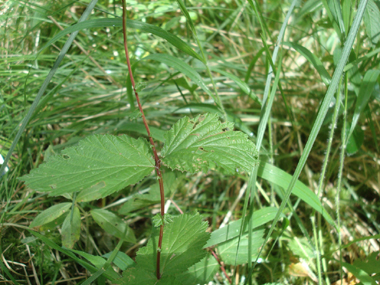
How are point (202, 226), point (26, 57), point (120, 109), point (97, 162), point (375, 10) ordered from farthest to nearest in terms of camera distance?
point (120, 109) → point (26, 57) → point (375, 10) → point (202, 226) → point (97, 162)

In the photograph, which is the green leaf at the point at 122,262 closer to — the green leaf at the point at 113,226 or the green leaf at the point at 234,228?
the green leaf at the point at 113,226

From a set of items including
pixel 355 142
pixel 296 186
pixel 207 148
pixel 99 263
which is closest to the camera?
pixel 207 148

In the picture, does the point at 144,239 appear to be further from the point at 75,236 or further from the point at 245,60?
the point at 245,60

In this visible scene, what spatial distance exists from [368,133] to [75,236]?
163 cm

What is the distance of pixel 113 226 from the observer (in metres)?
1.15

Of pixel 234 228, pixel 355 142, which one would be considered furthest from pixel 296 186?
pixel 355 142

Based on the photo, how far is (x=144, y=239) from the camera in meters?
1.36

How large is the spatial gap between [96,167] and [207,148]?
1.07 feet

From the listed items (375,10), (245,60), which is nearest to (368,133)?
(375,10)

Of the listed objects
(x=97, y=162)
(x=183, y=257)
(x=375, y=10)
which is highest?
(x=375, y=10)

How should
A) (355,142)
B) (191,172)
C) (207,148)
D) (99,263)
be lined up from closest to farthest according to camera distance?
(191,172), (207,148), (99,263), (355,142)

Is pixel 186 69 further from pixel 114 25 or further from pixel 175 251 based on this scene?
pixel 175 251

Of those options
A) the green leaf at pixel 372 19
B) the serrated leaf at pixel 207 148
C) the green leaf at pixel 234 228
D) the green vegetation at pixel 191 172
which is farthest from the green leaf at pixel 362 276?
the green leaf at pixel 372 19

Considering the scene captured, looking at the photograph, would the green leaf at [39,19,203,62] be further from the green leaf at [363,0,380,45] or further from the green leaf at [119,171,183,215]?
the green leaf at [363,0,380,45]
